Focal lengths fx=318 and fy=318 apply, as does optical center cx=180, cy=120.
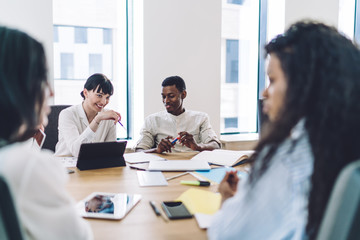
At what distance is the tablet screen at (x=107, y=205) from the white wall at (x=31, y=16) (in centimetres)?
200

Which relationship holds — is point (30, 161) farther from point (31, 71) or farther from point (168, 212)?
point (168, 212)

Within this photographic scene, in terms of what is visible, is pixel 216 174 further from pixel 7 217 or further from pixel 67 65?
pixel 67 65

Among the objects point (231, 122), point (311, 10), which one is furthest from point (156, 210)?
point (311, 10)

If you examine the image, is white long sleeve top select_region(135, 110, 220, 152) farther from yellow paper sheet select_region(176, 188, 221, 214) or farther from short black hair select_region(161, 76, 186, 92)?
yellow paper sheet select_region(176, 188, 221, 214)

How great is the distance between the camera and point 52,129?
2.33 meters

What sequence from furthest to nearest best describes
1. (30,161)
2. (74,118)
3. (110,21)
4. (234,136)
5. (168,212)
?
(234,136) → (110,21) → (74,118) → (168,212) → (30,161)

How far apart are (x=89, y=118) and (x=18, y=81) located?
5.66ft

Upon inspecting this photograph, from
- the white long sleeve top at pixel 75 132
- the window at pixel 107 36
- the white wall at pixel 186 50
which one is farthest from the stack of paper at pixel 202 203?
the window at pixel 107 36

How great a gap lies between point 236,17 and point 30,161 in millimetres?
3626

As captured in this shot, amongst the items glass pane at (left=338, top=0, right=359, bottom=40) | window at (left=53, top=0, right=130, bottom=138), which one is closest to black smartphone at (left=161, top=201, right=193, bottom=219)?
window at (left=53, top=0, right=130, bottom=138)

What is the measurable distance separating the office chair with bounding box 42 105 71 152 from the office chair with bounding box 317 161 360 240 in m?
2.11

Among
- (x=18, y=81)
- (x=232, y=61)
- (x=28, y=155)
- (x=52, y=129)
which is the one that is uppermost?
(x=232, y=61)

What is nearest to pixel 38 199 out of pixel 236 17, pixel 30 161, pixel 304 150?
pixel 30 161

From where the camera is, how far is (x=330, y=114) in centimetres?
65
